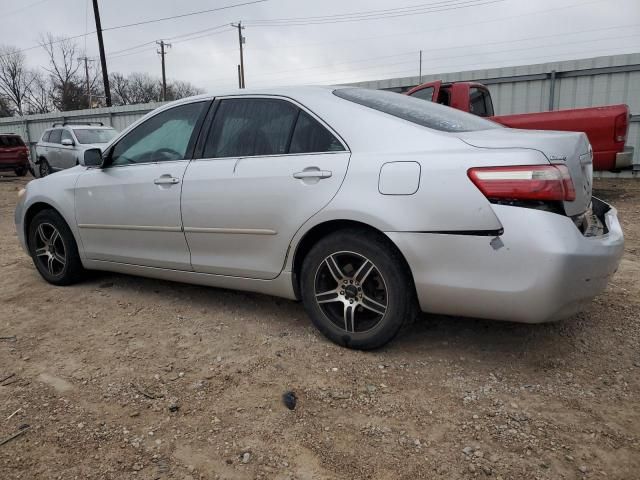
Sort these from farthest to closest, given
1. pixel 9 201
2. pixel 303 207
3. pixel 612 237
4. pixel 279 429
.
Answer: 1. pixel 9 201
2. pixel 303 207
3. pixel 612 237
4. pixel 279 429

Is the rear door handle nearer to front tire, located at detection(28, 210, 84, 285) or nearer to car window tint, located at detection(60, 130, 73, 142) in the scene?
front tire, located at detection(28, 210, 84, 285)

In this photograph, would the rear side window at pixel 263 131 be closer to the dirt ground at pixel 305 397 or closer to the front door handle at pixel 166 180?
the front door handle at pixel 166 180

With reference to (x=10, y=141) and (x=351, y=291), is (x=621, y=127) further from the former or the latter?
(x=10, y=141)

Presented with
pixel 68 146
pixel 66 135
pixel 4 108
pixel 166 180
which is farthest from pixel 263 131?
pixel 4 108

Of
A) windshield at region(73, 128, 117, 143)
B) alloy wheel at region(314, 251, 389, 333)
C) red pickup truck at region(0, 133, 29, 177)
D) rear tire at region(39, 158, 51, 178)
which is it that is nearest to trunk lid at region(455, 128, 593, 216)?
alloy wheel at region(314, 251, 389, 333)

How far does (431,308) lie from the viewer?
2635 mm

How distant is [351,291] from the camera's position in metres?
2.83

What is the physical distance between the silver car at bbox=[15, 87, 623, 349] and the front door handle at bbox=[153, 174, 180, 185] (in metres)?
0.01

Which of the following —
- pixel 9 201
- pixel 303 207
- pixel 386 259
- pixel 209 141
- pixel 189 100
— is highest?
pixel 189 100

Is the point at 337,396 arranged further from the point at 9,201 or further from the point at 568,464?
the point at 9,201

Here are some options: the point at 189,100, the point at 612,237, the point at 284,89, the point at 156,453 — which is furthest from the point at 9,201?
the point at 612,237

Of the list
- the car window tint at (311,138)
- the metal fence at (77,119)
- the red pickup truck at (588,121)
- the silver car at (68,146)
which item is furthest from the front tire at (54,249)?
the metal fence at (77,119)

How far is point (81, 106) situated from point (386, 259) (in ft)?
166

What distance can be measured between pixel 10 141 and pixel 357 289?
18499mm
